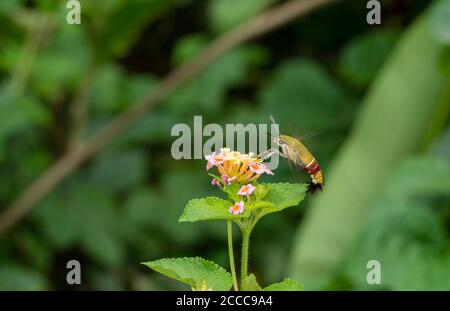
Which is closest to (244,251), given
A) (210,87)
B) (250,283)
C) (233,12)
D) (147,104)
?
(250,283)

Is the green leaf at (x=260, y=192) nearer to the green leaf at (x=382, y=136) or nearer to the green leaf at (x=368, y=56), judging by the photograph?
the green leaf at (x=382, y=136)

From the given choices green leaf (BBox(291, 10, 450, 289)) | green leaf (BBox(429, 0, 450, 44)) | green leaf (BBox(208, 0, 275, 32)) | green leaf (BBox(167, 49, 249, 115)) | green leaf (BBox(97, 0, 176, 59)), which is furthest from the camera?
green leaf (BBox(167, 49, 249, 115))

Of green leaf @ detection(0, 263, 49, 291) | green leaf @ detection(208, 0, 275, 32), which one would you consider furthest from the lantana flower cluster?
green leaf @ detection(208, 0, 275, 32)

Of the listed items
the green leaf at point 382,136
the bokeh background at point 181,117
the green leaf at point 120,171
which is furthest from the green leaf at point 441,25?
the green leaf at point 120,171

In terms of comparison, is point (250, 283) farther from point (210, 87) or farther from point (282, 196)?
point (210, 87)

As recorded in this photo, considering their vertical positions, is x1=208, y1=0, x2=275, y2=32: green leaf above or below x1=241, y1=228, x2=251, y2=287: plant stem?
above

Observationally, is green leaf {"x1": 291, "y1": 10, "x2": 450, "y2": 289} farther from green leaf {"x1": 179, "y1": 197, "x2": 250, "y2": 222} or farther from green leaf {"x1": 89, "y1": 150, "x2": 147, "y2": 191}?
green leaf {"x1": 179, "y1": 197, "x2": 250, "y2": 222}

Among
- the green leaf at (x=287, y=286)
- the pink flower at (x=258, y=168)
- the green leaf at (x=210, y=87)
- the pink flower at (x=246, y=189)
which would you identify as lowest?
the green leaf at (x=287, y=286)

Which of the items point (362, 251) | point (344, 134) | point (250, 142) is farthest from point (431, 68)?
point (250, 142)

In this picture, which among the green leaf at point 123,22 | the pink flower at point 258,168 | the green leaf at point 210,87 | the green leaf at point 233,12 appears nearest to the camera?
the pink flower at point 258,168
